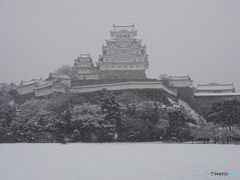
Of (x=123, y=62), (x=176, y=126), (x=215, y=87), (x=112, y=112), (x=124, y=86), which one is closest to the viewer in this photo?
(x=176, y=126)

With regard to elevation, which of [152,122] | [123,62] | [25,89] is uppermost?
[123,62]

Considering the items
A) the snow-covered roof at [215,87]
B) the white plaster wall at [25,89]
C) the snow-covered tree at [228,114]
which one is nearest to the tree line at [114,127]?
the snow-covered tree at [228,114]

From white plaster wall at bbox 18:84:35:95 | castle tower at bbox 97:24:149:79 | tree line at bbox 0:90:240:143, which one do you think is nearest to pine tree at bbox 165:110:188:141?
tree line at bbox 0:90:240:143

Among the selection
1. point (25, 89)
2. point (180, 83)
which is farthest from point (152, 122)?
point (25, 89)

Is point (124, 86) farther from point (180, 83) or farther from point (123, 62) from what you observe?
point (180, 83)

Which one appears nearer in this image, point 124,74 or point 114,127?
point 114,127

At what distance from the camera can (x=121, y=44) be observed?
46469 millimetres

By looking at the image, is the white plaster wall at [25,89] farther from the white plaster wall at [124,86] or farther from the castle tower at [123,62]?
the castle tower at [123,62]

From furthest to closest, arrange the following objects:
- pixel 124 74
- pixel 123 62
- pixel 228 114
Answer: pixel 123 62 < pixel 124 74 < pixel 228 114

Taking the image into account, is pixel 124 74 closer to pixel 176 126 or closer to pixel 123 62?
pixel 123 62

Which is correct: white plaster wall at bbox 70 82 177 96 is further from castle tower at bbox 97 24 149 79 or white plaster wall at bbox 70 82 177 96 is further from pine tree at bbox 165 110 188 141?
pine tree at bbox 165 110 188 141

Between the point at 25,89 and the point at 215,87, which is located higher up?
the point at 215,87

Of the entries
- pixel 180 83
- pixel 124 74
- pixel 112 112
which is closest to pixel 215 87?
pixel 180 83
